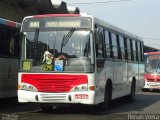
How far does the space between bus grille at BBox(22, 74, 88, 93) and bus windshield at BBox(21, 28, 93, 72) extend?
185mm

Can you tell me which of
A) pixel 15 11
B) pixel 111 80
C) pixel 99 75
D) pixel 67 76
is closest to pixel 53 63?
pixel 67 76

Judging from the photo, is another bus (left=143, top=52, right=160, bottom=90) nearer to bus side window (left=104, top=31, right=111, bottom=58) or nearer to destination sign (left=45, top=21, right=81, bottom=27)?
bus side window (left=104, top=31, right=111, bottom=58)

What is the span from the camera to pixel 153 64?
1296 inches

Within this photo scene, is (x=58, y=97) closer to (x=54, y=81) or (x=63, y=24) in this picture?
(x=54, y=81)

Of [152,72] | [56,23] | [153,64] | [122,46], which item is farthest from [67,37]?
[153,64]

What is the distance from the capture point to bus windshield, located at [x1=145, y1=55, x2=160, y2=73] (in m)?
32.7

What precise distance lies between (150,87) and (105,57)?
17126 millimetres

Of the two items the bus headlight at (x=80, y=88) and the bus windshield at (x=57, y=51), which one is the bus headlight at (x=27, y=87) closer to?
the bus windshield at (x=57, y=51)

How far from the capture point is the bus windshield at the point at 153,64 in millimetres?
32719

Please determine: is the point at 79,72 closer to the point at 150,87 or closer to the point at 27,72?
the point at 27,72

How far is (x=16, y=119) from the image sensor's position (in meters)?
13.4

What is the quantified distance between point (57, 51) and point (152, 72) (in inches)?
735

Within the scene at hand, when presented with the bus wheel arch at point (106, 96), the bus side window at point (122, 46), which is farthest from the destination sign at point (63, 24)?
the bus side window at point (122, 46)

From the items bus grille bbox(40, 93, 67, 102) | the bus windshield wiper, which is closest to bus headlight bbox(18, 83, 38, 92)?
bus grille bbox(40, 93, 67, 102)
